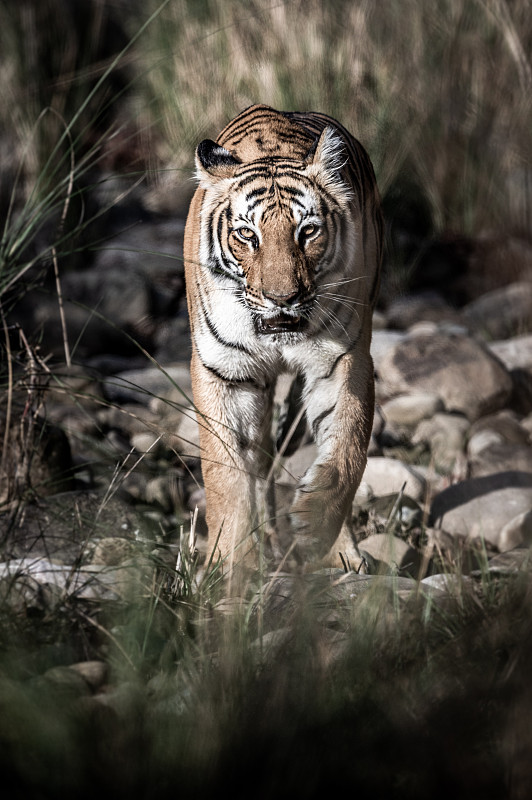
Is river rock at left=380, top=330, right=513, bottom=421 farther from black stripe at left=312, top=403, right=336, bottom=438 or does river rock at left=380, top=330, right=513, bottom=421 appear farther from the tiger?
black stripe at left=312, top=403, right=336, bottom=438

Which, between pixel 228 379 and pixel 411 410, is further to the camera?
pixel 411 410

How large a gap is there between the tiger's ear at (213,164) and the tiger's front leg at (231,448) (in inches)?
27.7

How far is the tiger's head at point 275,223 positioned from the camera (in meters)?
3.42

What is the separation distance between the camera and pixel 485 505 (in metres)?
4.52

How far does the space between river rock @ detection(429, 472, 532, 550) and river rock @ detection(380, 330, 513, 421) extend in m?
1.30

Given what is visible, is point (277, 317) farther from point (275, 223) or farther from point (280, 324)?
point (275, 223)

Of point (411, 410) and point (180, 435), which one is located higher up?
point (411, 410)

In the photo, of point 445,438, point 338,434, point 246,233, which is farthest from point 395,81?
point 338,434

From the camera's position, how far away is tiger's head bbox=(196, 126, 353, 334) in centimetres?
342

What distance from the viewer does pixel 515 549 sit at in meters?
4.07

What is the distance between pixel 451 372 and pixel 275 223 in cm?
288

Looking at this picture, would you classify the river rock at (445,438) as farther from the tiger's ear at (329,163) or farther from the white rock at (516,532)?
the tiger's ear at (329,163)

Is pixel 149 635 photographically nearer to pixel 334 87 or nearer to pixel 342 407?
pixel 342 407

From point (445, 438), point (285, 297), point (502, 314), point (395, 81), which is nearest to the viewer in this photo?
point (285, 297)
